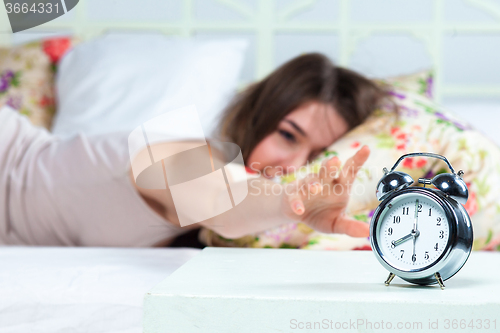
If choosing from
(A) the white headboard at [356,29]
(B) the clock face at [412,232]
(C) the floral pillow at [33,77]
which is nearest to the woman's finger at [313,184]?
(B) the clock face at [412,232]

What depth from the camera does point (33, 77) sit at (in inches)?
59.8

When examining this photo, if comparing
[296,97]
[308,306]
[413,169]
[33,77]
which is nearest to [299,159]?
[296,97]

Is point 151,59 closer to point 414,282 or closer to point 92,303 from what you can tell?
point 92,303

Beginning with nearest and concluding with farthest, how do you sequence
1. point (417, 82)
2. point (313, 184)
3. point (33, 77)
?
point (313, 184)
point (417, 82)
point (33, 77)

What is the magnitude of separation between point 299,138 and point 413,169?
297 millimetres

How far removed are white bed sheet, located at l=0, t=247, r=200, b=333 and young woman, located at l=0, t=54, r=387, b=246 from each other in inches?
8.0

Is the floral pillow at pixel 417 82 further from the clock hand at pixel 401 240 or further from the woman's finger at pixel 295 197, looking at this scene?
the clock hand at pixel 401 240

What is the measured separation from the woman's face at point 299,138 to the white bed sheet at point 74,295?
1.43 feet

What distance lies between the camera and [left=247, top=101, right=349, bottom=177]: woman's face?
1070 millimetres

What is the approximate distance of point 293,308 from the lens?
0.40 metres

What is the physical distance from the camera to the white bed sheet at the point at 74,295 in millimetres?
604

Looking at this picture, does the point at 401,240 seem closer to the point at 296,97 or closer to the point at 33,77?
the point at 296,97

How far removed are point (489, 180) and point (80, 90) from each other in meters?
1.16

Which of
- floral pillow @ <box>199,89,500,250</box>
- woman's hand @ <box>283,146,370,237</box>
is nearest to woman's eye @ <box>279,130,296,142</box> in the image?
floral pillow @ <box>199,89,500,250</box>
